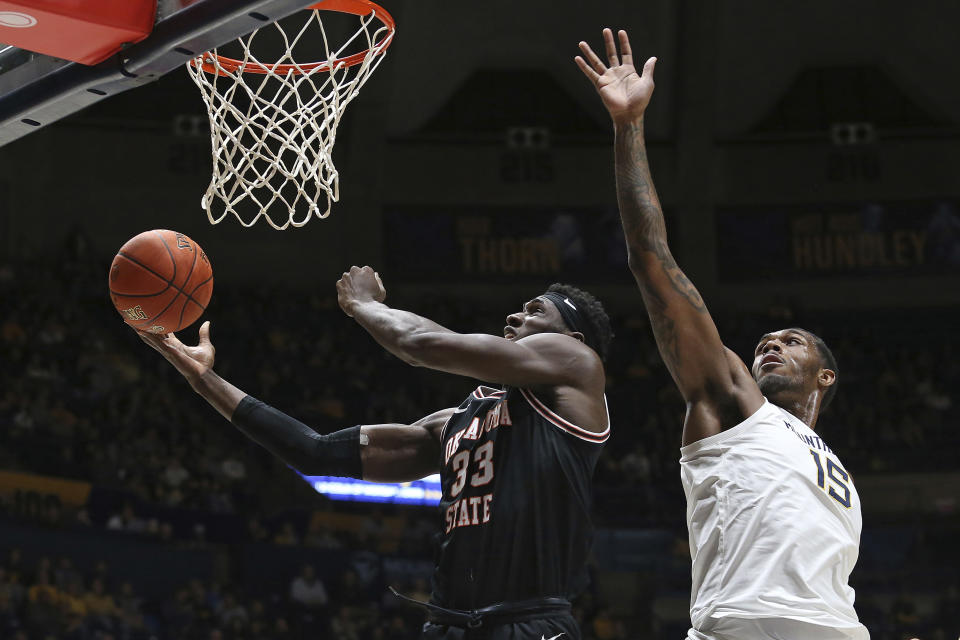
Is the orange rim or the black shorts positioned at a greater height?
the orange rim

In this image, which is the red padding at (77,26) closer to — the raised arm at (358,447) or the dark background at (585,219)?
the raised arm at (358,447)

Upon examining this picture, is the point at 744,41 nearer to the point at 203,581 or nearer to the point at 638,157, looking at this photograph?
the point at 203,581

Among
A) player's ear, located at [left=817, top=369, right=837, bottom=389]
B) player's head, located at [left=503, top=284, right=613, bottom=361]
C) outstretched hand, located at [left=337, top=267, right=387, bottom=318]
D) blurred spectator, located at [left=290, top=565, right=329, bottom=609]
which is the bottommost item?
blurred spectator, located at [left=290, top=565, right=329, bottom=609]

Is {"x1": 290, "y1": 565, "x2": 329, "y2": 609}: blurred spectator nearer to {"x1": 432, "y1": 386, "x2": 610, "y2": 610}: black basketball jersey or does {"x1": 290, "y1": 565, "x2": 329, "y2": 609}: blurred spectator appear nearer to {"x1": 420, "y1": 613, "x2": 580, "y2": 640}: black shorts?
{"x1": 432, "y1": 386, "x2": 610, "y2": 610}: black basketball jersey

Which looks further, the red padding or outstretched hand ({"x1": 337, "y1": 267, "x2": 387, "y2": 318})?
outstretched hand ({"x1": 337, "y1": 267, "x2": 387, "y2": 318})

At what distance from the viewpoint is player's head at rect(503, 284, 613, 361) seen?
3.62m

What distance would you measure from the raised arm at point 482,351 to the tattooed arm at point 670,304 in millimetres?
427

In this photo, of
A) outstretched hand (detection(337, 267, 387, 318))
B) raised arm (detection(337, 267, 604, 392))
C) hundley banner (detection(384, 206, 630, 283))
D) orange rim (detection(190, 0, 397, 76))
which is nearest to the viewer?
raised arm (detection(337, 267, 604, 392))

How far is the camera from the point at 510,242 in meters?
17.4

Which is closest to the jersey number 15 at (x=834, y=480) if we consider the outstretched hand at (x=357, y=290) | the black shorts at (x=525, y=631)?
the black shorts at (x=525, y=631)

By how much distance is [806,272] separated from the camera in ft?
56.0

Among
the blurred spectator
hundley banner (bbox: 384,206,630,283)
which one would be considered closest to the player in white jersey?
the blurred spectator

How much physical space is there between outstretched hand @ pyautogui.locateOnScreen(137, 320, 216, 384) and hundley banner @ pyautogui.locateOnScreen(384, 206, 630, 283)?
42.3ft

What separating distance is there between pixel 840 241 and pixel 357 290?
14.7 m
